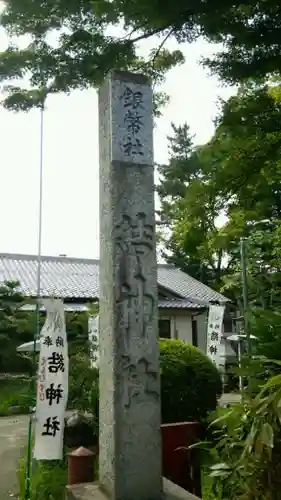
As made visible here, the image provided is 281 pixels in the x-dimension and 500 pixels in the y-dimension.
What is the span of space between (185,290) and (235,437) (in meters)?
19.1

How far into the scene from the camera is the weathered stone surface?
3.71 metres

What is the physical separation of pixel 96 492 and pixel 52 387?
1391 mm

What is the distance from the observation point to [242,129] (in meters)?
4.34

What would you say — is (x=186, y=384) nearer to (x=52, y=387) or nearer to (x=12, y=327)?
(x=52, y=387)

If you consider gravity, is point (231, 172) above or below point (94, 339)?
above

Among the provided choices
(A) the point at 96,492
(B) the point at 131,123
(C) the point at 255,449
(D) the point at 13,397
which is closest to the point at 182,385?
(A) the point at 96,492

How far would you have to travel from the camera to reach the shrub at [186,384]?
246 inches

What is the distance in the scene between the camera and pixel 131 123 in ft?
13.8

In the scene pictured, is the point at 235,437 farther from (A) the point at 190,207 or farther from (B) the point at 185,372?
(B) the point at 185,372

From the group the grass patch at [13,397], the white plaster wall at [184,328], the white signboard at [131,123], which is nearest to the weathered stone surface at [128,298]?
the white signboard at [131,123]

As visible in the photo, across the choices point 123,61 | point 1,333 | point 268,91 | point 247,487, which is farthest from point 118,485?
point 1,333

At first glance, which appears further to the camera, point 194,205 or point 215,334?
point 215,334

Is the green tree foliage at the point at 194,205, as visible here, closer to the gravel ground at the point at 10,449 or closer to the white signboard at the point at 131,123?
the white signboard at the point at 131,123

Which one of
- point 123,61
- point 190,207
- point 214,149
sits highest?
point 123,61
